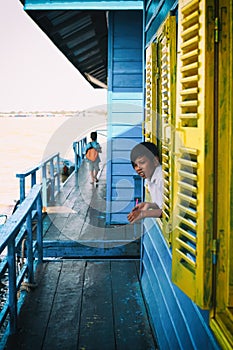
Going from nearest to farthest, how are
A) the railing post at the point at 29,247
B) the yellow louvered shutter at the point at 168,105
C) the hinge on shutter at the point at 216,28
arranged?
the hinge on shutter at the point at 216,28, the yellow louvered shutter at the point at 168,105, the railing post at the point at 29,247

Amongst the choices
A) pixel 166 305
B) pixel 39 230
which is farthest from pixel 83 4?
pixel 166 305

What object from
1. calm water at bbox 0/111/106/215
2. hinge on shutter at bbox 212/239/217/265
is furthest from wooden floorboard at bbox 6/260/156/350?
calm water at bbox 0/111/106/215

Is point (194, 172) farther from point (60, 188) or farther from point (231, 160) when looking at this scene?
point (60, 188)

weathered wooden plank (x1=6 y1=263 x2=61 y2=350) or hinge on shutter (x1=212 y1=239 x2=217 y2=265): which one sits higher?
hinge on shutter (x1=212 y1=239 x2=217 y2=265)

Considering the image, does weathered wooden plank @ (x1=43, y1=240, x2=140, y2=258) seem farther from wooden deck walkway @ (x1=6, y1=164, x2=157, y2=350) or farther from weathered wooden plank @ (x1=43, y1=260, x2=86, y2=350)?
weathered wooden plank @ (x1=43, y1=260, x2=86, y2=350)

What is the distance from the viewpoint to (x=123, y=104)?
7.26 meters

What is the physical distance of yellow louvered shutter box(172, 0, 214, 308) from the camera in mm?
1829

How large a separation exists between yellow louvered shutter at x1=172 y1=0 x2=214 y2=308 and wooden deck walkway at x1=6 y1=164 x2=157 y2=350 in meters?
1.59

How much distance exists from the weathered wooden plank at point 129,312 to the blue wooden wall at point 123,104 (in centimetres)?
225

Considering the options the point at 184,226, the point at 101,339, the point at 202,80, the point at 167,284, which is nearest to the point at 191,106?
the point at 202,80

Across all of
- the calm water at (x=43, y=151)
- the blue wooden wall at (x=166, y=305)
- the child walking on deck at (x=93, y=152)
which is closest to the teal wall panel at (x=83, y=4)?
the blue wooden wall at (x=166, y=305)

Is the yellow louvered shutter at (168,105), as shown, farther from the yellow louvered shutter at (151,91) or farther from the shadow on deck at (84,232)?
→ the shadow on deck at (84,232)

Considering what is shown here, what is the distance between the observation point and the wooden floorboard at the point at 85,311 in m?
3.51

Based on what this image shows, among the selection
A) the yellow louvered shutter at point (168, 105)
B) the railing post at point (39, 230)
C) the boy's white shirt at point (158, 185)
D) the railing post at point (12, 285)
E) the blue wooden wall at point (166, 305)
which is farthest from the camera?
the railing post at point (39, 230)
